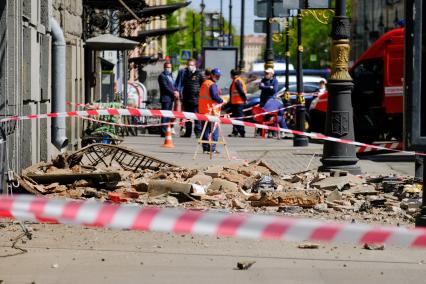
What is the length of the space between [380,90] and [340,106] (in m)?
10.3

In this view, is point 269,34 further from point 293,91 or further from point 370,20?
point 370,20

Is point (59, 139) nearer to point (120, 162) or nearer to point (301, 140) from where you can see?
point (120, 162)

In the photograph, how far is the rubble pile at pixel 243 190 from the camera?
1177 cm

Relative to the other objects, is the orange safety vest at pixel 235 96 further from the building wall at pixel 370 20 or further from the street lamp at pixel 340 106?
the building wall at pixel 370 20

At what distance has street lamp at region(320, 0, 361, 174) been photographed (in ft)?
52.6

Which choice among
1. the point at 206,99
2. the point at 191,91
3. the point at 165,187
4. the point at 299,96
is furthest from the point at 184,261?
the point at 191,91

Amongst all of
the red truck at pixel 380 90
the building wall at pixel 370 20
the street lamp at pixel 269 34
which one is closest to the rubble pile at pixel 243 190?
the red truck at pixel 380 90

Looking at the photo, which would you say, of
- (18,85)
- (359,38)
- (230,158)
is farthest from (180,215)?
(359,38)

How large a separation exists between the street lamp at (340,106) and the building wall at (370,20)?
67699 millimetres

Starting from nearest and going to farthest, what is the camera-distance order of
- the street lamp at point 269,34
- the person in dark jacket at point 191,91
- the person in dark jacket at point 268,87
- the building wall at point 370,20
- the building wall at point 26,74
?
the building wall at point 26,74 < the person in dark jacket at point 191,91 < the person in dark jacket at point 268,87 < the street lamp at point 269,34 < the building wall at point 370,20

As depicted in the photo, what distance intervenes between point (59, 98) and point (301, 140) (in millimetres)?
8315

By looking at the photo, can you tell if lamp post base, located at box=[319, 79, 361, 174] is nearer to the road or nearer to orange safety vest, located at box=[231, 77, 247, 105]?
the road

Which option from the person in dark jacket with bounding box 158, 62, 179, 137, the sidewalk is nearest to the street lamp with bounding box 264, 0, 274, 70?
the person in dark jacket with bounding box 158, 62, 179, 137

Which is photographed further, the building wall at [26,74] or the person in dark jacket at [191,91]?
the person in dark jacket at [191,91]
